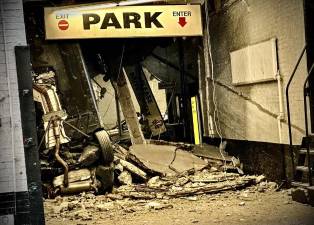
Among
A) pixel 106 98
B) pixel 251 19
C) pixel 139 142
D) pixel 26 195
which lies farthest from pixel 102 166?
pixel 106 98

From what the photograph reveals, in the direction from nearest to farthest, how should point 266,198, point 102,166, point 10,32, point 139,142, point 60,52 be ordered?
1. point 10,32
2. point 266,198
3. point 102,166
4. point 60,52
5. point 139,142

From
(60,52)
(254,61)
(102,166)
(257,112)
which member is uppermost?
(60,52)

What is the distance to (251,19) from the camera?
980 centimetres

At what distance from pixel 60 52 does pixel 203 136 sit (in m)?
5.72

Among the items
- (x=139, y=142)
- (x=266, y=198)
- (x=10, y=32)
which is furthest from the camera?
(x=139, y=142)

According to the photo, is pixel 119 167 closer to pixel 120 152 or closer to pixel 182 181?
pixel 120 152

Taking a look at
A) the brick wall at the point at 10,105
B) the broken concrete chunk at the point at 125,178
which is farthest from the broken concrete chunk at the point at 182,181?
the brick wall at the point at 10,105

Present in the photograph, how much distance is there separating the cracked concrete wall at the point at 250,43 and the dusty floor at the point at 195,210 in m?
1.53

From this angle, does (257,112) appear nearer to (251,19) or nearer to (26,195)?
(251,19)

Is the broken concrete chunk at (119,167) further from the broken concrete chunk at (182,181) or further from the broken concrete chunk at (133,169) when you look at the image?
the broken concrete chunk at (182,181)

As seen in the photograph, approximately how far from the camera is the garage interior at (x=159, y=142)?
573 cm

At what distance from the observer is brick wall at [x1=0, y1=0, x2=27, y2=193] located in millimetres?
5625

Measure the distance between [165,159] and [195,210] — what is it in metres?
3.61

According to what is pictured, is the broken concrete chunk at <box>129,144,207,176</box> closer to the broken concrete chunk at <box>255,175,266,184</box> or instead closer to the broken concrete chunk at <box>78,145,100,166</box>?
the broken concrete chunk at <box>78,145,100,166</box>
